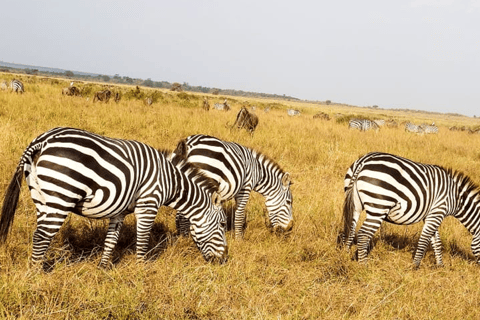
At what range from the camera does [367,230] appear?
16.2 ft

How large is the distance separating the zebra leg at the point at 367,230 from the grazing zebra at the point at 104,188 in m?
2.07

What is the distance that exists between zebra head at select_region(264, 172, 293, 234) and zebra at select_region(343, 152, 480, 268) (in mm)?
935

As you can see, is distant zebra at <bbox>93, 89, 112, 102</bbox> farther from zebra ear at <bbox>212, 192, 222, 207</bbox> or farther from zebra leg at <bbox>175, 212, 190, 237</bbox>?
zebra ear at <bbox>212, 192, 222, 207</bbox>

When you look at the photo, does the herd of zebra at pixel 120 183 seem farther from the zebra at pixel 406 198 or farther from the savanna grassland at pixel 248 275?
the zebra at pixel 406 198

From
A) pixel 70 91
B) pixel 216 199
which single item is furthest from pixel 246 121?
pixel 70 91

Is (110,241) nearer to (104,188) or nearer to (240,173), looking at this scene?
(104,188)

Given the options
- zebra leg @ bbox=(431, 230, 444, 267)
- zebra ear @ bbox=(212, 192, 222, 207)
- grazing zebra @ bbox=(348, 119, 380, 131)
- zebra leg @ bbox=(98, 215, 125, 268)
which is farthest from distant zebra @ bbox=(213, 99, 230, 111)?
zebra leg @ bbox=(98, 215, 125, 268)

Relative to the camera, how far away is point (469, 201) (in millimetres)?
5328

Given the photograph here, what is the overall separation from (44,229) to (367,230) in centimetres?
401

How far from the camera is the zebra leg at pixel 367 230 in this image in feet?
16.0

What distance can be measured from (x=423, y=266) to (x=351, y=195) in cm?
164

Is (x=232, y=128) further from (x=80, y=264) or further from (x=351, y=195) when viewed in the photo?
(x=80, y=264)

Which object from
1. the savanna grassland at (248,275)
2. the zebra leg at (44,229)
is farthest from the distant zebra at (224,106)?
the zebra leg at (44,229)

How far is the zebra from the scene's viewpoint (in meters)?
4.79
